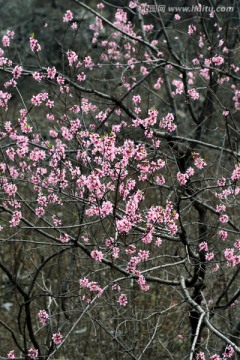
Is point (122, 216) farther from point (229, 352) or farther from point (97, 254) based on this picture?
A: point (229, 352)

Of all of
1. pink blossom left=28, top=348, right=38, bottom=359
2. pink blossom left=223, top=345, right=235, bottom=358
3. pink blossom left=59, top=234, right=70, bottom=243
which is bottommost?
pink blossom left=223, top=345, right=235, bottom=358

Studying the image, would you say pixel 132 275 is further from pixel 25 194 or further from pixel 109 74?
pixel 109 74

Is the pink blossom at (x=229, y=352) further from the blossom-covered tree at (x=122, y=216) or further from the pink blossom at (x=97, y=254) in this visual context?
the pink blossom at (x=97, y=254)

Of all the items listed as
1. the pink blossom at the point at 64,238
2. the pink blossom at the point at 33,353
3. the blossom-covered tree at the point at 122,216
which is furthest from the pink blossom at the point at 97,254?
the pink blossom at the point at 33,353

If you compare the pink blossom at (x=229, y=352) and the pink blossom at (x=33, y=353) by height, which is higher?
the pink blossom at (x=33, y=353)

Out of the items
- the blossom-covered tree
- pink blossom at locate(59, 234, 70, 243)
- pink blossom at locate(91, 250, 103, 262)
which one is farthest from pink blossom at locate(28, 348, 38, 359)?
pink blossom at locate(91, 250, 103, 262)

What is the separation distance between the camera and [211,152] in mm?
12945

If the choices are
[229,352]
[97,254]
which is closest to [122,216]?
[97,254]

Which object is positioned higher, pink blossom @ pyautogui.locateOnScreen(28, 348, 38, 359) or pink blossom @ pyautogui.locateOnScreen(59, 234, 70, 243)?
pink blossom @ pyautogui.locateOnScreen(59, 234, 70, 243)

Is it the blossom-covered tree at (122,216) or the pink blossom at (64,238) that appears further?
the pink blossom at (64,238)

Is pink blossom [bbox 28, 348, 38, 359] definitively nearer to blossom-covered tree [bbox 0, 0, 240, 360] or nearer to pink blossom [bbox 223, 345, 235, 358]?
blossom-covered tree [bbox 0, 0, 240, 360]

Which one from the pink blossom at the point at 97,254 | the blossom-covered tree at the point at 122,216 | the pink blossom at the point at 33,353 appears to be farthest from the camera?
the pink blossom at the point at 33,353

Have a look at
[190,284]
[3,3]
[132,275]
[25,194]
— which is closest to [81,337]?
[190,284]

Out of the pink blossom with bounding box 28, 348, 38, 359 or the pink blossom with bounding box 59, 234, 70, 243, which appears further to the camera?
the pink blossom with bounding box 28, 348, 38, 359
